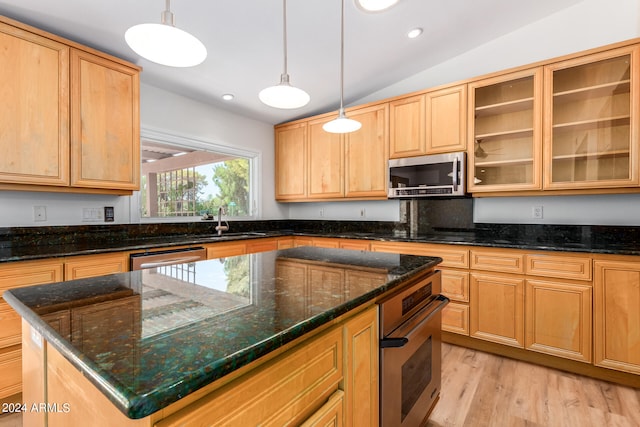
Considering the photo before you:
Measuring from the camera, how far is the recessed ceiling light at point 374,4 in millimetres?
1106

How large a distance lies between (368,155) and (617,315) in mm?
2546

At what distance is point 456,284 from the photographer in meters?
2.68

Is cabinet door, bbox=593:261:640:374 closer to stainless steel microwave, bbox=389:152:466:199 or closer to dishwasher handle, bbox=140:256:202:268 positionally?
stainless steel microwave, bbox=389:152:466:199

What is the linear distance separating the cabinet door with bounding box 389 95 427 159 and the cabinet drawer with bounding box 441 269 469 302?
130 centimetres

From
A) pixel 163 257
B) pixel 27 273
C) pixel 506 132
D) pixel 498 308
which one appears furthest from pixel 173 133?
pixel 498 308

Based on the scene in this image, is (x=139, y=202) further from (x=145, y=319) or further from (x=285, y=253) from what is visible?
(x=145, y=319)

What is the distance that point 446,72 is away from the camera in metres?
3.44

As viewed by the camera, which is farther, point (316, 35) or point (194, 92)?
point (194, 92)

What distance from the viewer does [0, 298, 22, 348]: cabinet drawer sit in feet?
5.81

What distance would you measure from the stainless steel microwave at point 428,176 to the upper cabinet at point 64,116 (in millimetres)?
2573

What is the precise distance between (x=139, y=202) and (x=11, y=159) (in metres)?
1.09

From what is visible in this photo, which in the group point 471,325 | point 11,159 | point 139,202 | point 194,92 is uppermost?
point 194,92

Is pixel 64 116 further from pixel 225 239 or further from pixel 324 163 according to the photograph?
pixel 324 163

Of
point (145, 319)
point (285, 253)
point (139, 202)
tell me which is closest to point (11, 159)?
point (139, 202)
